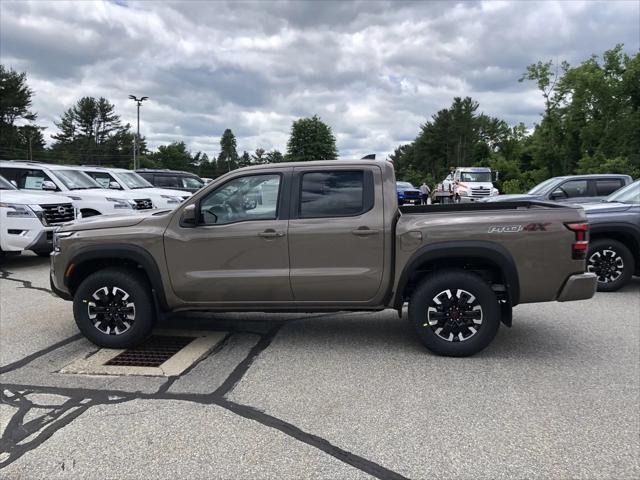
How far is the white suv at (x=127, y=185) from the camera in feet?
45.5

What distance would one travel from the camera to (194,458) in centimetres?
304

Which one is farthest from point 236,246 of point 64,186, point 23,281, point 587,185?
point 587,185

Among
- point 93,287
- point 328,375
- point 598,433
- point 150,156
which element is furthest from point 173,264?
point 150,156

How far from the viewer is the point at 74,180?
40.5ft

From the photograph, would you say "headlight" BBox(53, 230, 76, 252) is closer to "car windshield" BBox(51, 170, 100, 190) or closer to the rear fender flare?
the rear fender flare

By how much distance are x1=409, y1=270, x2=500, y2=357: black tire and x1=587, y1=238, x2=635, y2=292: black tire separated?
12.8 feet

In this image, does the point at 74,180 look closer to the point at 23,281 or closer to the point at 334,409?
the point at 23,281

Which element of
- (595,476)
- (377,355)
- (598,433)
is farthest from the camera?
(377,355)

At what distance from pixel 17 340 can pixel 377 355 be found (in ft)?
12.4

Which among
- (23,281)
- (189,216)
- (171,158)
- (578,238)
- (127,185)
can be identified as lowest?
(23,281)

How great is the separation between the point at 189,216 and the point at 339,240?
144 cm

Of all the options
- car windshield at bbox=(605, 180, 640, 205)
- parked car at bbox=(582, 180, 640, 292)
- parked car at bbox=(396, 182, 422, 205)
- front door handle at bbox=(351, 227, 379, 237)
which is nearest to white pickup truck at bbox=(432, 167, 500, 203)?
parked car at bbox=(396, 182, 422, 205)

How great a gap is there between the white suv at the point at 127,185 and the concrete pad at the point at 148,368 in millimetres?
9044

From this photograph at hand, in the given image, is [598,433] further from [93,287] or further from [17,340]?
[17,340]
